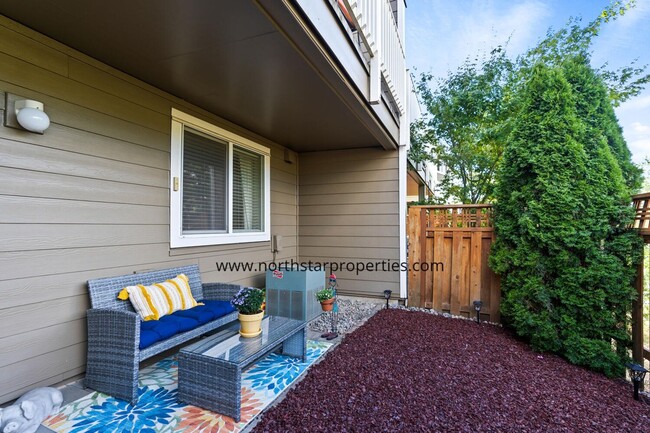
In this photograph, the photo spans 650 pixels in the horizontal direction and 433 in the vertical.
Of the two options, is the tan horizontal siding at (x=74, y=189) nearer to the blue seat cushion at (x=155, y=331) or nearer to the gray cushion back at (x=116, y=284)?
the gray cushion back at (x=116, y=284)

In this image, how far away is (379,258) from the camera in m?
5.02

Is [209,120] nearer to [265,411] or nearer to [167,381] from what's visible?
[167,381]

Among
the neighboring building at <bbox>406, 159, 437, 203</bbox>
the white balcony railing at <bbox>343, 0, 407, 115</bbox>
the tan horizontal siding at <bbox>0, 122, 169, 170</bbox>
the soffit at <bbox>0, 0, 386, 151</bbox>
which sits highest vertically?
the white balcony railing at <bbox>343, 0, 407, 115</bbox>

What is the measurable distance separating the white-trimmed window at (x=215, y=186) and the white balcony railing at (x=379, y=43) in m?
2.01

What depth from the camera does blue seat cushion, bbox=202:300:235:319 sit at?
288 cm

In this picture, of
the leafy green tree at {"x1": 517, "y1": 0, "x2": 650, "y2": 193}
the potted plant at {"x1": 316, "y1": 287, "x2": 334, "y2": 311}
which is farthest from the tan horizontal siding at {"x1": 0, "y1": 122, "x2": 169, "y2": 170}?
the leafy green tree at {"x1": 517, "y1": 0, "x2": 650, "y2": 193}

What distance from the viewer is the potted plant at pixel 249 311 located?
2340 mm

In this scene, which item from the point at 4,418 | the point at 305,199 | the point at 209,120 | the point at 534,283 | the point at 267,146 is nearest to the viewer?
the point at 4,418

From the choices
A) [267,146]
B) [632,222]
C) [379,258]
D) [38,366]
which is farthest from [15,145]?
[632,222]

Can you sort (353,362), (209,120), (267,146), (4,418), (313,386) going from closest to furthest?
1. (4,418)
2. (313,386)
3. (353,362)
4. (209,120)
5. (267,146)

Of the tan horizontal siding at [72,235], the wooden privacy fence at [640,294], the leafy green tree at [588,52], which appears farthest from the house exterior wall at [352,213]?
the leafy green tree at [588,52]

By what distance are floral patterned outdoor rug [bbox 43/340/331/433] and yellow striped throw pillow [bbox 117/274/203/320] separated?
513 mm

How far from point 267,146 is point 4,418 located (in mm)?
3904

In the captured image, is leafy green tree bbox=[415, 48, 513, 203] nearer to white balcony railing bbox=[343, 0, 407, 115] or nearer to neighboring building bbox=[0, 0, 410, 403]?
white balcony railing bbox=[343, 0, 407, 115]
